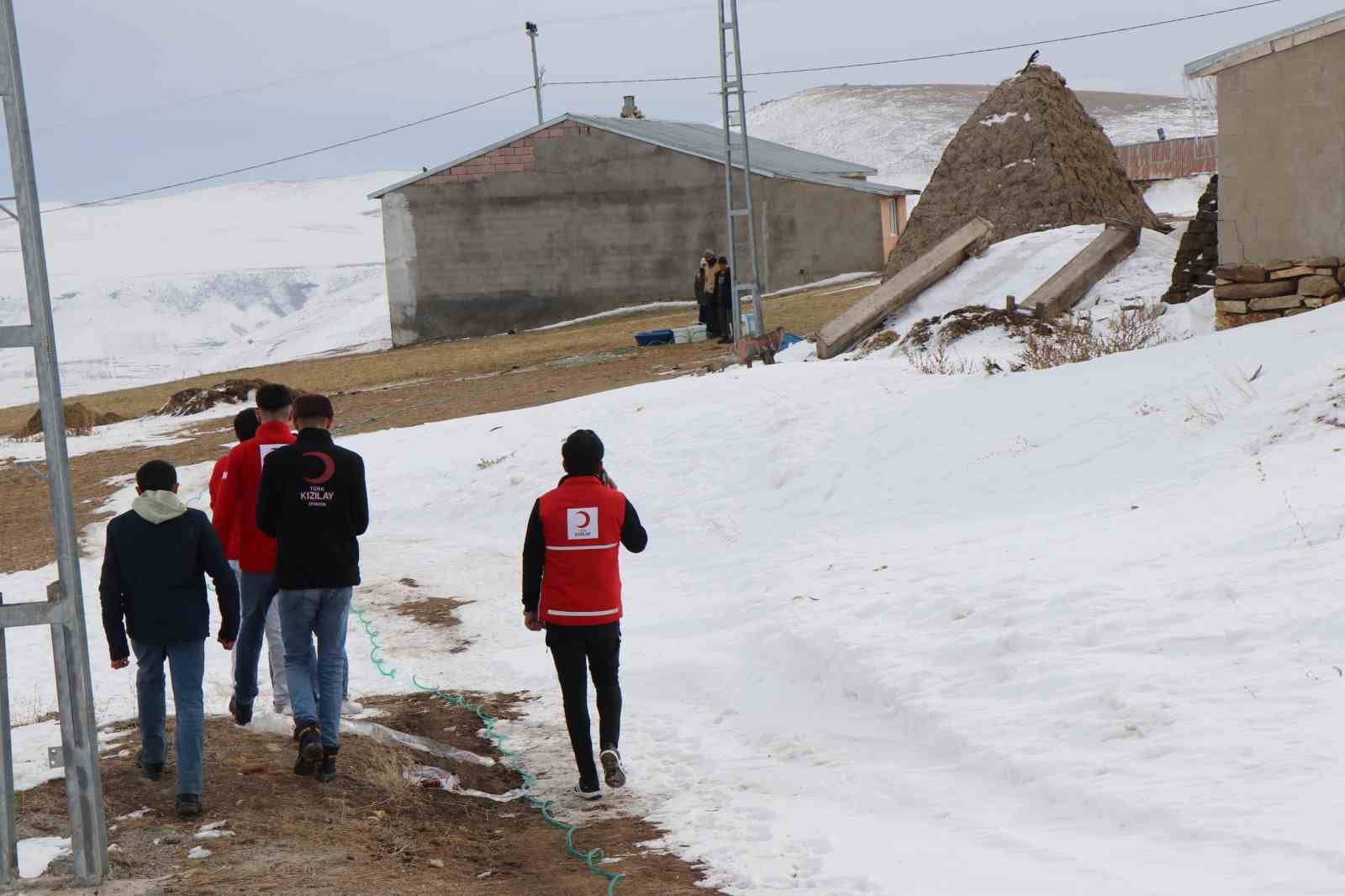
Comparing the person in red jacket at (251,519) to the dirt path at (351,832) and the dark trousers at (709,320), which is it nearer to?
the dirt path at (351,832)

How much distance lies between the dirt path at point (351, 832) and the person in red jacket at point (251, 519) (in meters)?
0.65

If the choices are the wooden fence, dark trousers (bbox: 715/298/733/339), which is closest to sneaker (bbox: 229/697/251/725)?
dark trousers (bbox: 715/298/733/339)

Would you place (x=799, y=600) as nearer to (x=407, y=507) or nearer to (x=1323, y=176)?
(x=407, y=507)

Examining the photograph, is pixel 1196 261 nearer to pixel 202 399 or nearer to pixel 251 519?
pixel 251 519

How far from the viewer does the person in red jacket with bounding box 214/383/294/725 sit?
683cm

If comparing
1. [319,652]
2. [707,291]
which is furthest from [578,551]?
[707,291]

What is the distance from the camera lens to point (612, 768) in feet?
21.3

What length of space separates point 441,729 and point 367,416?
48.6 ft

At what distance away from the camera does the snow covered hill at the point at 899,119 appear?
127125 millimetres

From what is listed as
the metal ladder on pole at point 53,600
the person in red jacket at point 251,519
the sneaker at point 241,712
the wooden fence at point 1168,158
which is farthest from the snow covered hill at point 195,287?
the metal ladder on pole at point 53,600

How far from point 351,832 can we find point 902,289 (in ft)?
48.7

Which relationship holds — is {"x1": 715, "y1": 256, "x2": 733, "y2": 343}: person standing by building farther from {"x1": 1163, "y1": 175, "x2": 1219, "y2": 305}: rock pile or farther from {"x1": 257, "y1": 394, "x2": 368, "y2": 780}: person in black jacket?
{"x1": 257, "y1": 394, "x2": 368, "y2": 780}: person in black jacket

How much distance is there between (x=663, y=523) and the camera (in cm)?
1262

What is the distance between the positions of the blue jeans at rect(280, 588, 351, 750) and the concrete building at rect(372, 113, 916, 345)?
110ft
